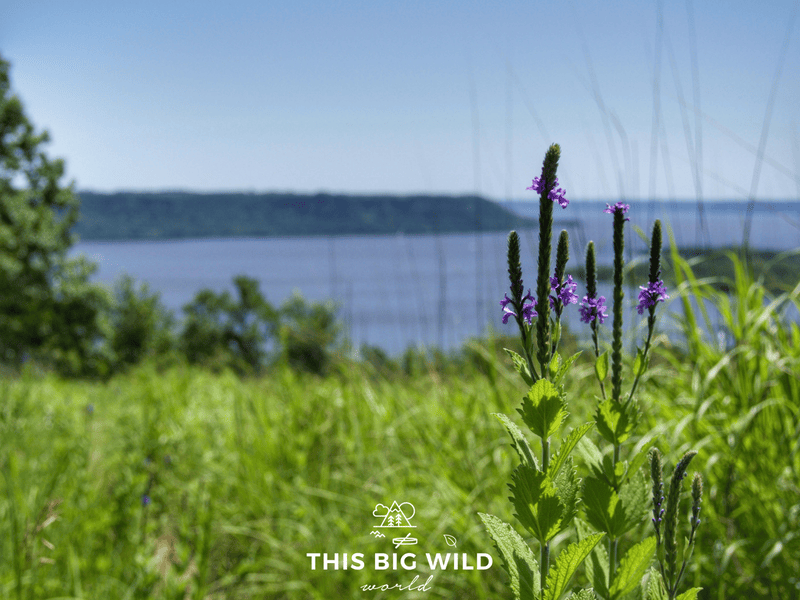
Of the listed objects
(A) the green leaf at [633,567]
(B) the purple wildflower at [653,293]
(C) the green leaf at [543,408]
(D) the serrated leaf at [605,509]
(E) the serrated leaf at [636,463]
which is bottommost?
(A) the green leaf at [633,567]

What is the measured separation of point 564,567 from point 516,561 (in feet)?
0.12

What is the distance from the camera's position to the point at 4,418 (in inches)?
61.1

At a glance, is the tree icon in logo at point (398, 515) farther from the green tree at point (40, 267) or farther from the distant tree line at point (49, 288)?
the green tree at point (40, 267)

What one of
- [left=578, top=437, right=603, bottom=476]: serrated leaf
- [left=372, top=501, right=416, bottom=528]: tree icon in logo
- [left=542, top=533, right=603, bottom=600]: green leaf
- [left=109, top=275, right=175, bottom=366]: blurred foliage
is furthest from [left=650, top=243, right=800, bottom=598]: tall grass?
[left=109, top=275, right=175, bottom=366]: blurred foliage

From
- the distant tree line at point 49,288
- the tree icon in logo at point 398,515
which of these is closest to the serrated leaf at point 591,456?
the tree icon in logo at point 398,515

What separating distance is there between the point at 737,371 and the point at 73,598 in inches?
101

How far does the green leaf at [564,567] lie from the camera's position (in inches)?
16.3

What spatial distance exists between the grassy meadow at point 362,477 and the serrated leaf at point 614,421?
996mm

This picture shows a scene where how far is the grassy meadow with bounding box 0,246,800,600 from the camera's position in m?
1.70

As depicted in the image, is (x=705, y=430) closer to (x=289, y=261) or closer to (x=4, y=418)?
(x=4, y=418)

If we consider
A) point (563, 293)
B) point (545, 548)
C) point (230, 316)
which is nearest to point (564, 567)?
point (545, 548)

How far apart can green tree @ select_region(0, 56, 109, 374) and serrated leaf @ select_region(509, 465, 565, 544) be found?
21.1 metres

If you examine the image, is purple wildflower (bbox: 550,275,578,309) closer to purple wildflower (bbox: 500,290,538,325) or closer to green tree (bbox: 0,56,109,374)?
purple wildflower (bbox: 500,290,538,325)

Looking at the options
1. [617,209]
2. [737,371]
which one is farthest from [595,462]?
[737,371]
